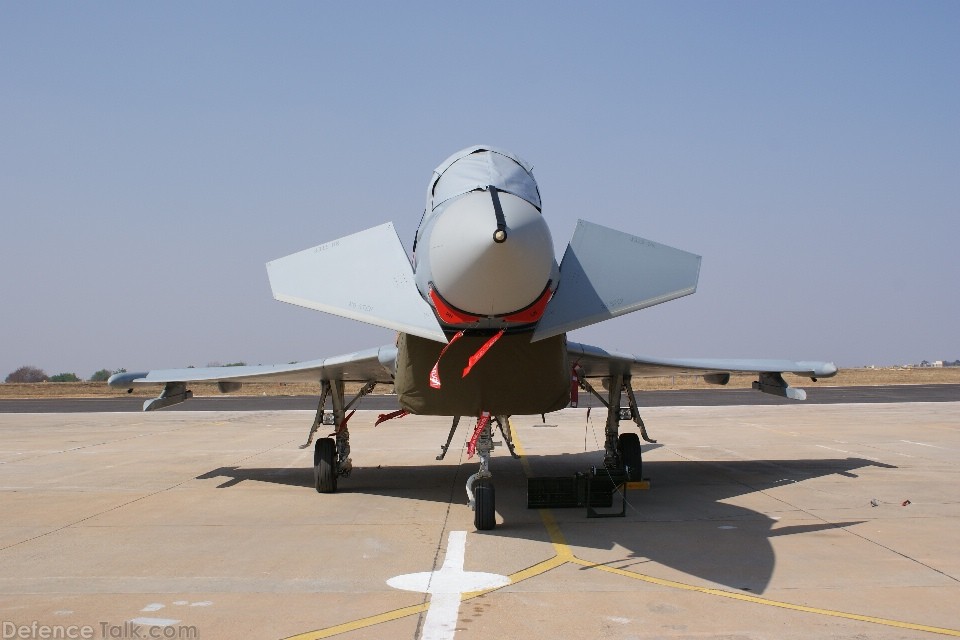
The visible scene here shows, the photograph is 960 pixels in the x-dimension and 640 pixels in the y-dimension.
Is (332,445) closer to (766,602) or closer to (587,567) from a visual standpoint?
(587,567)

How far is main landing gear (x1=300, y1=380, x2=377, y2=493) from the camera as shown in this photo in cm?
1384

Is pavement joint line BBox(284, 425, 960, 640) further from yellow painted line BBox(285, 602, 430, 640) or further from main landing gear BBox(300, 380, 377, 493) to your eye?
main landing gear BBox(300, 380, 377, 493)

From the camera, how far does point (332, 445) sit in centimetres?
1401

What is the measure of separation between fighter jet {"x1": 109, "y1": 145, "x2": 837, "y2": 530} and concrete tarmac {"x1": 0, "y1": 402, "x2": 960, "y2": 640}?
1.83 metres

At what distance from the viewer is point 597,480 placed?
38.4 ft

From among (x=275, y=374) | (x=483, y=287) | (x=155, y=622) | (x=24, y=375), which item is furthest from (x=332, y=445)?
(x=24, y=375)

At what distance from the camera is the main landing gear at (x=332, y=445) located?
45.4ft

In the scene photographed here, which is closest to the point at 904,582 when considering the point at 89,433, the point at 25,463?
the point at 25,463

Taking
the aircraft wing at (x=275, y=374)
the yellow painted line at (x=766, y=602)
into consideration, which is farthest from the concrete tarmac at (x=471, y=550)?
the aircraft wing at (x=275, y=374)

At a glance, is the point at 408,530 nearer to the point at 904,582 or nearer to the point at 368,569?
the point at 368,569

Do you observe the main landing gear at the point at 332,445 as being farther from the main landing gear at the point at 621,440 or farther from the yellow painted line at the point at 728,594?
the yellow painted line at the point at 728,594

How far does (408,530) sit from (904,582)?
5603 mm

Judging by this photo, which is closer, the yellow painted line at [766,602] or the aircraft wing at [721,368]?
the yellow painted line at [766,602]

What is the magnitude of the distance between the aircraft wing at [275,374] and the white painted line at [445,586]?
4.48m
